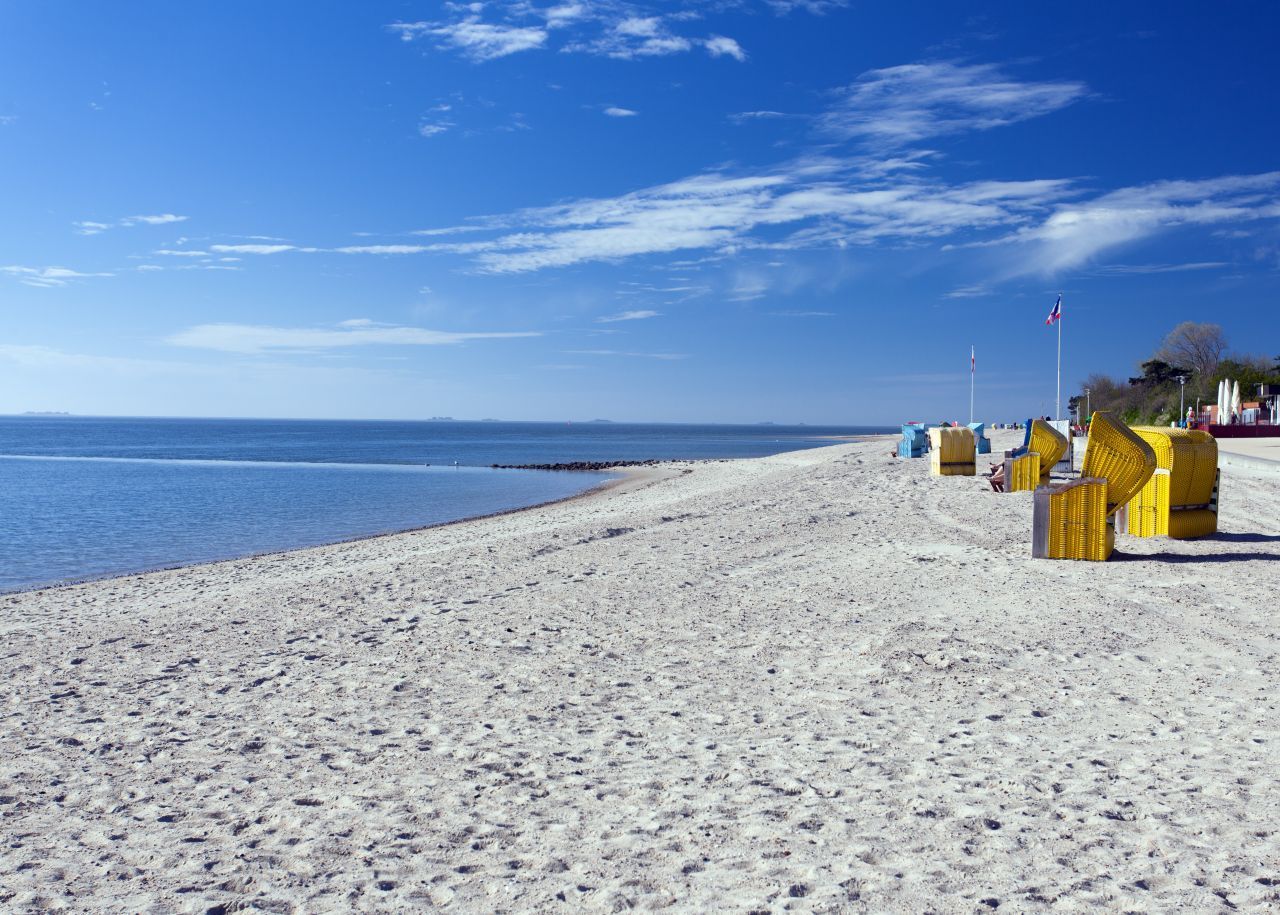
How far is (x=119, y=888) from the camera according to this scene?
142 inches

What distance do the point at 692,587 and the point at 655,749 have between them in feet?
15.9

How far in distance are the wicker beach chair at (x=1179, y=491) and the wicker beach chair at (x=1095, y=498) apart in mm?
1577

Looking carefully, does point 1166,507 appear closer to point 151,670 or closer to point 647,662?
point 647,662

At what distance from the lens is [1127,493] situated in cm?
1084

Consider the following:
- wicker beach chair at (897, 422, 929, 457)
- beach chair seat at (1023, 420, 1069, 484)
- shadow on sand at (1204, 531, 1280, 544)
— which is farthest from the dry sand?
wicker beach chair at (897, 422, 929, 457)

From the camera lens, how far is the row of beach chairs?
10.6 m

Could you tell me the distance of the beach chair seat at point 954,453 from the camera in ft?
73.6

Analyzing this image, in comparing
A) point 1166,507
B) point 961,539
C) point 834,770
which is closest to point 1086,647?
point 834,770

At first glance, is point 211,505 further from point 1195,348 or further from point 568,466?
point 1195,348

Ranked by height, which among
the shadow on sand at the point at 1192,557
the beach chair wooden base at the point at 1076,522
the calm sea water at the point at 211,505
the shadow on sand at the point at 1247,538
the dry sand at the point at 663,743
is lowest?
the calm sea water at the point at 211,505

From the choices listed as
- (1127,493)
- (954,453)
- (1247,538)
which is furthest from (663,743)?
(954,453)

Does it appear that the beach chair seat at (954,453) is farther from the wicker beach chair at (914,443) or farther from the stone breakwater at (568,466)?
the stone breakwater at (568,466)

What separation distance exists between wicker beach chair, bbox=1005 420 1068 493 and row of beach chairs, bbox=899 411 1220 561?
452cm

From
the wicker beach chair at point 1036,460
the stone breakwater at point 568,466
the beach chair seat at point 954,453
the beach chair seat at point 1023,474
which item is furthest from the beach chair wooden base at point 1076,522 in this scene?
the stone breakwater at point 568,466
